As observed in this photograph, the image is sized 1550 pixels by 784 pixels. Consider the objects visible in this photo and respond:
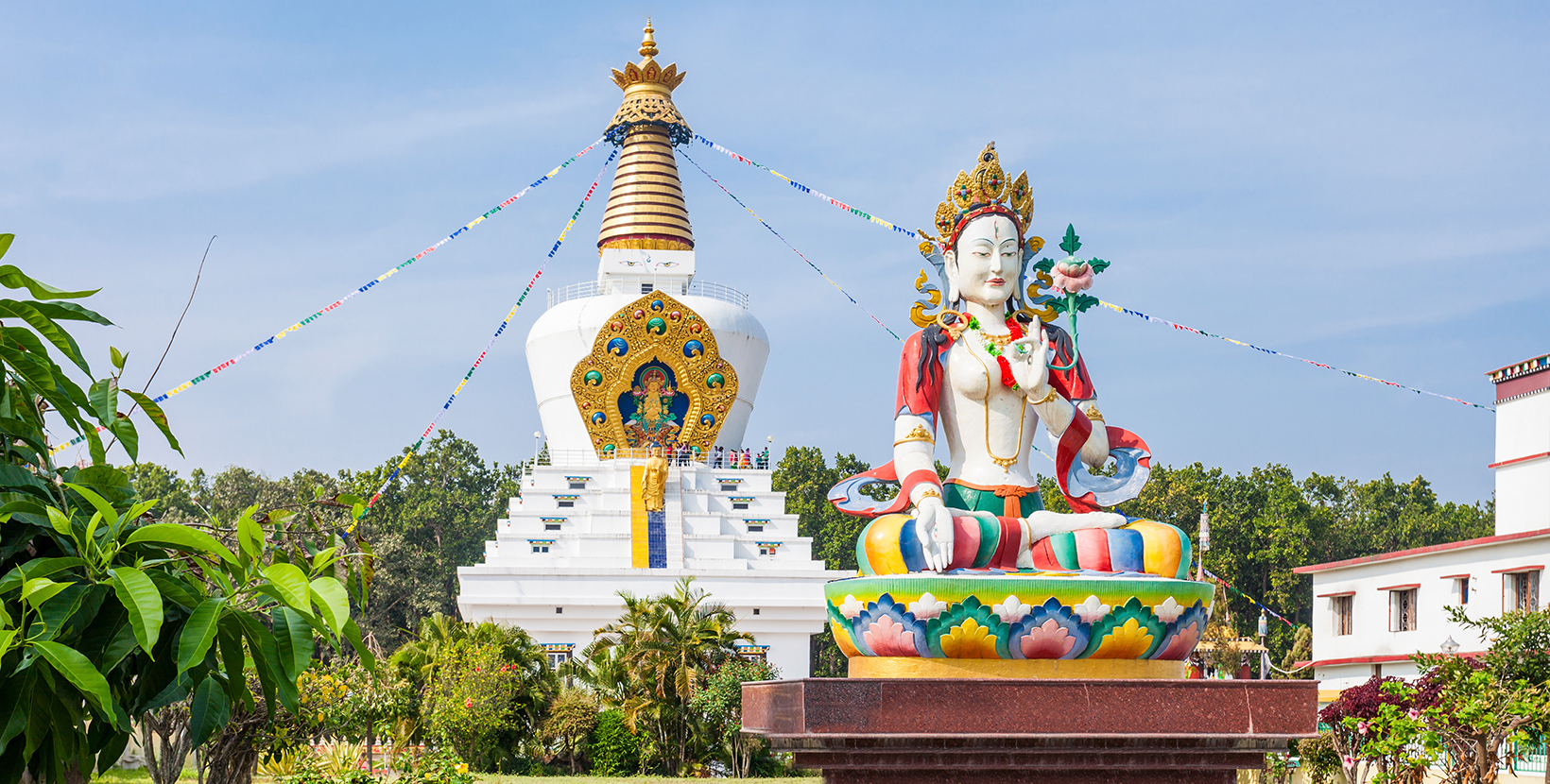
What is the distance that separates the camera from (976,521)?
1080cm

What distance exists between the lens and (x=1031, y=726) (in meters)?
9.79

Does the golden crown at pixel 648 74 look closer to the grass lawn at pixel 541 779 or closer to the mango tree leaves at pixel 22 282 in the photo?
the grass lawn at pixel 541 779

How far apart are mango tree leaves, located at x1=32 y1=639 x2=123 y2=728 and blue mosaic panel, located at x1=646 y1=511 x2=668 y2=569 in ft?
99.3

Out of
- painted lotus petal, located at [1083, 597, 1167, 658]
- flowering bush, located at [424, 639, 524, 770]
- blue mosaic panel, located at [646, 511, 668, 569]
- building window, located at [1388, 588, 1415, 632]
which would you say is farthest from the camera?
blue mosaic panel, located at [646, 511, 668, 569]

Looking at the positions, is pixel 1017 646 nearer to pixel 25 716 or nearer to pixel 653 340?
pixel 25 716

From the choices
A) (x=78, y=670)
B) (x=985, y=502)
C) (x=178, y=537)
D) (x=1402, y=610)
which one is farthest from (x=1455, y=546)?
(x=78, y=670)

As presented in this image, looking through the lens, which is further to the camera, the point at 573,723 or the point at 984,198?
Result: the point at 573,723

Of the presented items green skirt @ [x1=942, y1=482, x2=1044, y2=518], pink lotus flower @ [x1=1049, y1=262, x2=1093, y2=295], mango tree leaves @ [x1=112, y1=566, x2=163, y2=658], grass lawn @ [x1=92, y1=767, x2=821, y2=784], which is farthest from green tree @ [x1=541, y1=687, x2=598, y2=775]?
mango tree leaves @ [x1=112, y1=566, x2=163, y2=658]

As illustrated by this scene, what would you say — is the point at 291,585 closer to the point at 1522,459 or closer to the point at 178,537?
the point at 178,537

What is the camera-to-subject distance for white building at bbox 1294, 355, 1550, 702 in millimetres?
26375

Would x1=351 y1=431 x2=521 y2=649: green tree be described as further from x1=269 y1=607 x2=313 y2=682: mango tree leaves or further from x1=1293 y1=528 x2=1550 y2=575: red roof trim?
x1=269 y1=607 x2=313 y2=682: mango tree leaves

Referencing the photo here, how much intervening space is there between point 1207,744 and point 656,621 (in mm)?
17678

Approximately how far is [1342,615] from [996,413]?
2273 centimetres

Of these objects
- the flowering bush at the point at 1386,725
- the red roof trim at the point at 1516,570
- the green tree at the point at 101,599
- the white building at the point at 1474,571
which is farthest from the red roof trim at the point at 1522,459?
the green tree at the point at 101,599
